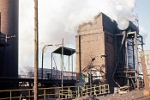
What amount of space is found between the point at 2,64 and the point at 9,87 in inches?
104

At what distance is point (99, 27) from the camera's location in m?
28.0

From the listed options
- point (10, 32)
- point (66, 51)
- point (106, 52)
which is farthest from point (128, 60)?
point (10, 32)

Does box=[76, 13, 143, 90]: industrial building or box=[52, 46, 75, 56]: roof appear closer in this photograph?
box=[76, 13, 143, 90]: industrial building

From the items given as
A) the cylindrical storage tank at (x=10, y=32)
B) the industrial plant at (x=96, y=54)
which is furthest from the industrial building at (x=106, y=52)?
the cylindrical storage tank at (x=10, y=32)

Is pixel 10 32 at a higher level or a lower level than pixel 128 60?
higher

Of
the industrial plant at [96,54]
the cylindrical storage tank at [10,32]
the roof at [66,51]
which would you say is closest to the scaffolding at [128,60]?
the industrial plant at [96,54]

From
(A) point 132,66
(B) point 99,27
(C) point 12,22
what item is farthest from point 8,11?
(A) point 132,66

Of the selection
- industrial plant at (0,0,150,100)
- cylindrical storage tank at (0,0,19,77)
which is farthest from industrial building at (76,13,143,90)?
cylindrical storage tank at (0,0,19,77)

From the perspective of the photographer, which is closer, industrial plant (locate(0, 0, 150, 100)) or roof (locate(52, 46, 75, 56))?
industrial plant (locate(0, 0, 150, 100))

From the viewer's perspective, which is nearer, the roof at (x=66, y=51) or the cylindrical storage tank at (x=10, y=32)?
the cylindrical storage tank at (x=10, y=32)

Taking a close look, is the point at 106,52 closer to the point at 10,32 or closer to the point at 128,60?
the point at 128,60

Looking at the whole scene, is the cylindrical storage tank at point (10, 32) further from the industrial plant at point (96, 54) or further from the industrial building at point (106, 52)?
the industrial building at point (106, 52)

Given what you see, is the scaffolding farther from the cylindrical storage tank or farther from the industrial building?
the cylindrical storage tank

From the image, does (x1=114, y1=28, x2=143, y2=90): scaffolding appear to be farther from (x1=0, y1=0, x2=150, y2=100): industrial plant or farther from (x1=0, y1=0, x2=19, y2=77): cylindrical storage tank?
(x1=0, y1=0, x2=19, y2=77): cylindrical storage tank
